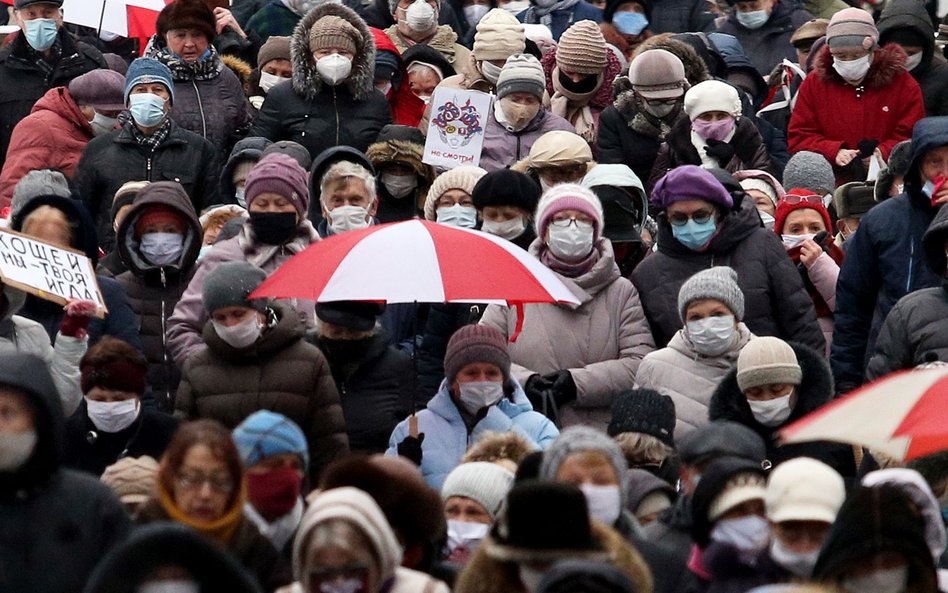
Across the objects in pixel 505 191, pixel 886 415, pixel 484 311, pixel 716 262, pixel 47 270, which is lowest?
pixel 484 311

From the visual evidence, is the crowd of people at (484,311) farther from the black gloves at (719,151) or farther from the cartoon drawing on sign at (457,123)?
the cartoon drawing on sign at (457,123)

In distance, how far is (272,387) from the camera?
1048 cm

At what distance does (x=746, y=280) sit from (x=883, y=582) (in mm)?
4371

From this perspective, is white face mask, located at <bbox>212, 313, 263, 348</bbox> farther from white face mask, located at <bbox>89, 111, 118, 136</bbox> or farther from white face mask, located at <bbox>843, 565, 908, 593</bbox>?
white face mask, located at <bbox>89, 111, 118, 136</bbox>

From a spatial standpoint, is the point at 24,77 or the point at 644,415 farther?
the point at 24,77

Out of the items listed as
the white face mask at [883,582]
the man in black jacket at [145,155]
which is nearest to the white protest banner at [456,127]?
the man in black jacket at [145,155]

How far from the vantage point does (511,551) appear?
770 centimetres

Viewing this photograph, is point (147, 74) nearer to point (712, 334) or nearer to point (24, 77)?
point (24, 77)

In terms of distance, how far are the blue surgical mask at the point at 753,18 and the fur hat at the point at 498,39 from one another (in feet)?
7.98

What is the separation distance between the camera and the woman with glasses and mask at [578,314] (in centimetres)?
1170

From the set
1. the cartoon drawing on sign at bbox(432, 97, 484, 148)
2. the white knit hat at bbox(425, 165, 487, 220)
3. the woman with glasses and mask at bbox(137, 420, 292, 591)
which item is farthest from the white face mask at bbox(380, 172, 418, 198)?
the woman with glasses and mask at bbox(137, 420, 292, 591)

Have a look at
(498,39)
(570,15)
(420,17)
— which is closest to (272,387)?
(498,39)

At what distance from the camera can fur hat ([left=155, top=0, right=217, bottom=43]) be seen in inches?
602

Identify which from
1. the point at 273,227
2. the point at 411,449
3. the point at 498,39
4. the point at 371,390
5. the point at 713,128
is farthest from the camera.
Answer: the point at 498,39
